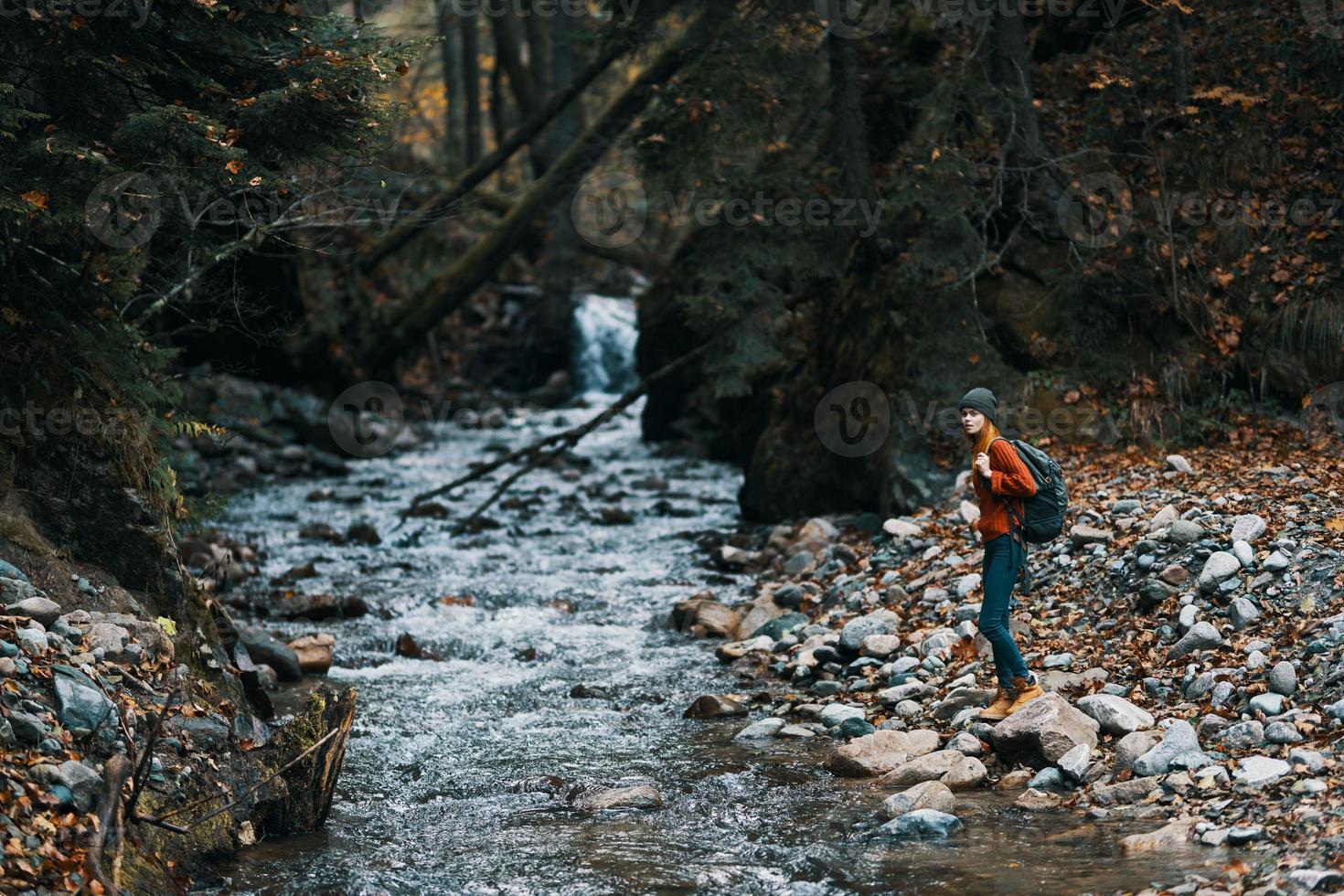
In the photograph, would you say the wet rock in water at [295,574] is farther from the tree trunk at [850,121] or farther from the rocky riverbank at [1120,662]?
the tree trunk at [850,121]

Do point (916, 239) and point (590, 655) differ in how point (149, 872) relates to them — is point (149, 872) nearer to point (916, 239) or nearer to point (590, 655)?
point (590, 655)

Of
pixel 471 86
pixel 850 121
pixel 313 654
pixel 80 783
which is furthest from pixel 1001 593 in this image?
pixel 471 86

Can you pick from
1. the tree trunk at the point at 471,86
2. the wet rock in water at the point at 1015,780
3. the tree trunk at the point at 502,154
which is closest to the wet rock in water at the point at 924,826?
the wet rock in water at the point at 1015,780

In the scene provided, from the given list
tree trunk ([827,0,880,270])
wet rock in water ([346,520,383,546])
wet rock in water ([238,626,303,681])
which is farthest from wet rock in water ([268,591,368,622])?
tree trunk ([827,0,880,270])

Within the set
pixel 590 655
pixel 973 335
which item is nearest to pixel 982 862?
pixel 590 655

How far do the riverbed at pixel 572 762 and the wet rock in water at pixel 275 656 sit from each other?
15.3 inches

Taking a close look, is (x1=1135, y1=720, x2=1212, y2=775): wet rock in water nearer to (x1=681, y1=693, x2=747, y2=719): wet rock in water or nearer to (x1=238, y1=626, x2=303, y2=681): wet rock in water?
(x1=681, y1=693, x2=747, y2=719): wet rock in water

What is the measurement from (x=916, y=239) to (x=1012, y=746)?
7.10 meters

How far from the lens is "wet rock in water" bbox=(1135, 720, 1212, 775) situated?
5.82 metres

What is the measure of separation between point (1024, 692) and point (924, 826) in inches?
61.6

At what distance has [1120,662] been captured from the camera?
23.8 feet

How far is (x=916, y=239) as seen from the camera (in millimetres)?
12242

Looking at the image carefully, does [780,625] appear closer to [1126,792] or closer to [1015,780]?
[1015,780]

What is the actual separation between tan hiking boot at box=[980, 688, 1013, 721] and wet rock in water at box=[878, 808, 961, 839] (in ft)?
4.16
